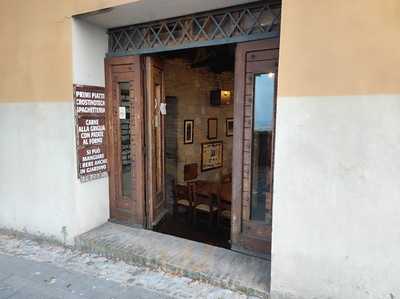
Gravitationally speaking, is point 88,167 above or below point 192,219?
above

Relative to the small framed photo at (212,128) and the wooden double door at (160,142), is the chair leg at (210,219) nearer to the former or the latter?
the wooden double door at (160,142)

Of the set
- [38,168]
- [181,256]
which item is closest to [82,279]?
[181,256]

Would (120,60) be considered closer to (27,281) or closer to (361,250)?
(27,281)

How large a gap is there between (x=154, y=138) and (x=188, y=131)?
221cm

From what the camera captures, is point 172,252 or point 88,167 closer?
point 172,252

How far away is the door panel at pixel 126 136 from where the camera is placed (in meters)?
3.69

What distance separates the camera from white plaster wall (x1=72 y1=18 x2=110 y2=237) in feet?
11.2

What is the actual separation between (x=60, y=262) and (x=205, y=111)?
4091 millimetres

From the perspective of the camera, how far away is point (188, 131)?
6062 mm

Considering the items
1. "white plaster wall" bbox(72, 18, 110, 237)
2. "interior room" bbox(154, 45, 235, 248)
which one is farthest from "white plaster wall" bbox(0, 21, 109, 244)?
"interior room" bbox(154, 45, 235, 248)

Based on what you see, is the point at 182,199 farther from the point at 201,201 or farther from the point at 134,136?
the point at 134,136

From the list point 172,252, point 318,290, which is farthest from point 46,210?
point 318,290

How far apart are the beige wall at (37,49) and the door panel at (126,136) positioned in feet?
1.84

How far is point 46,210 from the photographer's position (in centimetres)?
374
